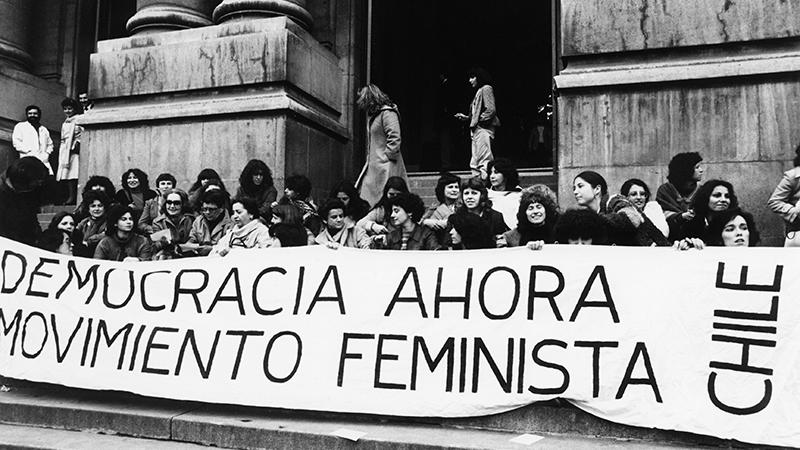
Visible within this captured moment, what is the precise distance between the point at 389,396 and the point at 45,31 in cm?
1293

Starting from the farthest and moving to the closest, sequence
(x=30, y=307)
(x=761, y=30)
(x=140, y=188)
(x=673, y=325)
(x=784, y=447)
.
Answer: (x=140, y=188) → (x=761, y=30) → (x=30, y=307) → (x=673, y=325) → (x=784, y=447)

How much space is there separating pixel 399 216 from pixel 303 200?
1.66m

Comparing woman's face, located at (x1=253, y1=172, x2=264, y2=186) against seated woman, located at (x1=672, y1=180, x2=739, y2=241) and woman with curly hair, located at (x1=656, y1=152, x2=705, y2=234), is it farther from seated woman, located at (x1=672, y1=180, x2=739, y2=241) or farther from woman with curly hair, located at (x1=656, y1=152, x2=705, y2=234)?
seated woman, located at (x1=672, y1=180, x2=739, y2=241)

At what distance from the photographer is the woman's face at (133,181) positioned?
8.72 meters

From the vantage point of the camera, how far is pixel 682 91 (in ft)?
23.5

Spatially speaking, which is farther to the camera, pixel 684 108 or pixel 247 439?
pixel 684 108

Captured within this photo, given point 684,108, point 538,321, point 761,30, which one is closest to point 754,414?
point 538,321

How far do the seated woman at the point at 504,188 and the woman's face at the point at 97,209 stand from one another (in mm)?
4017

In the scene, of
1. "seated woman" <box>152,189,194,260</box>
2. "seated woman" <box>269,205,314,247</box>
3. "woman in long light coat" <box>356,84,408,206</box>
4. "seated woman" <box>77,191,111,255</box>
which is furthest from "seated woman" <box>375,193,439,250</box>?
"seated woman" <box>77,191,111,255</box>

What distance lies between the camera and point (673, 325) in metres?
4.11

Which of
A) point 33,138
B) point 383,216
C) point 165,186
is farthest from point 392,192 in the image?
point 33,138

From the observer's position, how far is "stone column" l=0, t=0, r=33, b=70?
12484mm

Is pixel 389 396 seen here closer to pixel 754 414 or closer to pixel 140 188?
pixel 754 414

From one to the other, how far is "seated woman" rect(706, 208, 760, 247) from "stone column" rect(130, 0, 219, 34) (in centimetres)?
757
